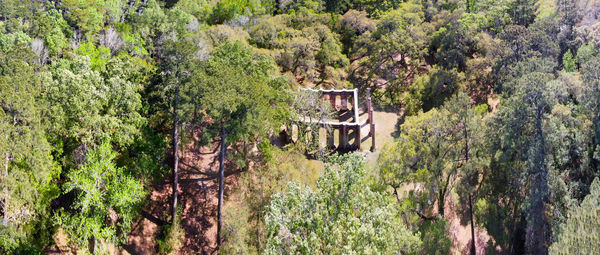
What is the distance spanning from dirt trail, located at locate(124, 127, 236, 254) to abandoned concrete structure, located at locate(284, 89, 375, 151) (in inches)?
331

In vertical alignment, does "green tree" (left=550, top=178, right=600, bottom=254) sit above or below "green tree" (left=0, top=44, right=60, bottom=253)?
below

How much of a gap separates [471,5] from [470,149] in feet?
121

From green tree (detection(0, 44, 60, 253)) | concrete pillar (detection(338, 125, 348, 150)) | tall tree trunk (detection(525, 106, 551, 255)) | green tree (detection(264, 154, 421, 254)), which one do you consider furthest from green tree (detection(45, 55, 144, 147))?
tall tree trunk (detection(525, 106, 551, 255))

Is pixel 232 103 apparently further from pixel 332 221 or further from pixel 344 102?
pixel 344 102

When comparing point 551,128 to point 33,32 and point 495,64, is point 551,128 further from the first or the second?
point 33,32

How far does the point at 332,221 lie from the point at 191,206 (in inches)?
672

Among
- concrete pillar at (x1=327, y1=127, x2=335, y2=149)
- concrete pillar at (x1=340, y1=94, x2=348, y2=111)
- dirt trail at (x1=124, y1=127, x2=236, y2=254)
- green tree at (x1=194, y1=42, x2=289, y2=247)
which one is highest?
green tree at (x1=194, y1=42, x2=289, y2=247)

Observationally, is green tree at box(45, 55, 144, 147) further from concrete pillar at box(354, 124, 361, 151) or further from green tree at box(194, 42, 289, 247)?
concrete pillar at box(354, 124, 361, 151)

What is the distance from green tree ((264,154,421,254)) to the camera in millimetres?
15938

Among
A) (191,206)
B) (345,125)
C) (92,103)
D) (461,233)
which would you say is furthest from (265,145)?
(461,233)

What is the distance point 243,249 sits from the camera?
24.9 meters

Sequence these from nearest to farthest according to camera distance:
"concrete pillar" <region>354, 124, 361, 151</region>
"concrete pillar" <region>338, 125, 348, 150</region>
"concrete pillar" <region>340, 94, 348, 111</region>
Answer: "concrete pillar" <region>338, 125, 348, 150</region> → "concrete pillar" <region>354, 124, 361, 151</region> → "concrete pillar" <region>340, 94, 348, 111</region>

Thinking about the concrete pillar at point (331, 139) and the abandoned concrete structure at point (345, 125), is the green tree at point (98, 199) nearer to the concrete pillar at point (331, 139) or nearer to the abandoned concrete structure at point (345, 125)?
the abandoned concrete structure at point (345, 125)

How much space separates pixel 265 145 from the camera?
98.5ft
